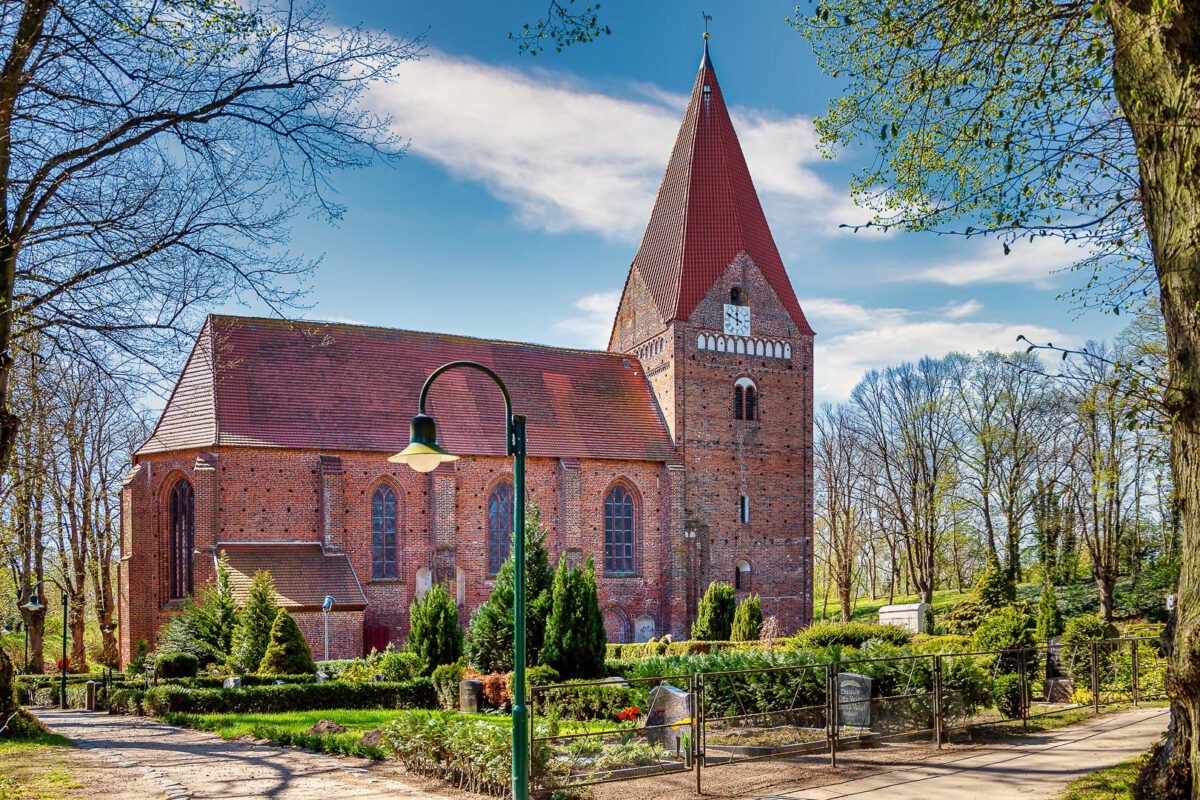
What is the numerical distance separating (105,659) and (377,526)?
12.9 meters

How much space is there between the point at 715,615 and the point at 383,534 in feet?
34.5

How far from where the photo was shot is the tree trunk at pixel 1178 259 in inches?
270

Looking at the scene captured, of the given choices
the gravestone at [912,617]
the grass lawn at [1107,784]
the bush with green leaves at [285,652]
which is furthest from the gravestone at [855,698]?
the gravestone at [912,617]

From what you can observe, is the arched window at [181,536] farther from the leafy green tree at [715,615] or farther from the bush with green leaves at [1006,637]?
the bush with green leaves at [1006,637]

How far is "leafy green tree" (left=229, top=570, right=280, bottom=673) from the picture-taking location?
21125mm

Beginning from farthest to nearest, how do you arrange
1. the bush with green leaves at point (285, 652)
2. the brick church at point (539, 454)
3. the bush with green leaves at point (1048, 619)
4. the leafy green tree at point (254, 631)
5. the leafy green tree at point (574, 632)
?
the brick church at point (539, 454), the bush with green leaves at point (1048, 619), the leafy green tree at point (254, 631), the bush with green leaves at point (285, 652), the leafy green tree at point (574, 632)

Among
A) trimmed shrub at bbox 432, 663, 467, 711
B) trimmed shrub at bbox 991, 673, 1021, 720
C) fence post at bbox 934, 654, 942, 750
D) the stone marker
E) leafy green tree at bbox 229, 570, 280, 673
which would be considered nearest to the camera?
fence post at bbox 934, 654, 942, 750

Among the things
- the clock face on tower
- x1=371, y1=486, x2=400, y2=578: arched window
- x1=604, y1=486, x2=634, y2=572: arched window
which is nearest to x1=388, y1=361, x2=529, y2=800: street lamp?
x1=371, y1=486, x2=400, y2=578: arched window

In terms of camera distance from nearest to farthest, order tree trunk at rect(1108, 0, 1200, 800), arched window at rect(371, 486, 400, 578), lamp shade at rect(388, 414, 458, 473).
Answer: tree trunk at rect(1108, 0, 1200, 800) < lamp shade at rect(388, 414, 458, 473) < arched window at rect(371, 486, 400, 578)

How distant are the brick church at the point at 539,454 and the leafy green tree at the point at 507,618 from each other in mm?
7496

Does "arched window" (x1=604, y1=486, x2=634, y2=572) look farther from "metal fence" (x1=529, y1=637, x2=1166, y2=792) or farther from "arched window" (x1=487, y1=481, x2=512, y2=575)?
"metal fence" (x1=529, y1=637, x2=1166, y2=792)

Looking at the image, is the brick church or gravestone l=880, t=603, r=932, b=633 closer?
the brick church

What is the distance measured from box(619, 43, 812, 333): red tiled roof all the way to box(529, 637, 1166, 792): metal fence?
770 inches

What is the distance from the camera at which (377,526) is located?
29016 millimetres
